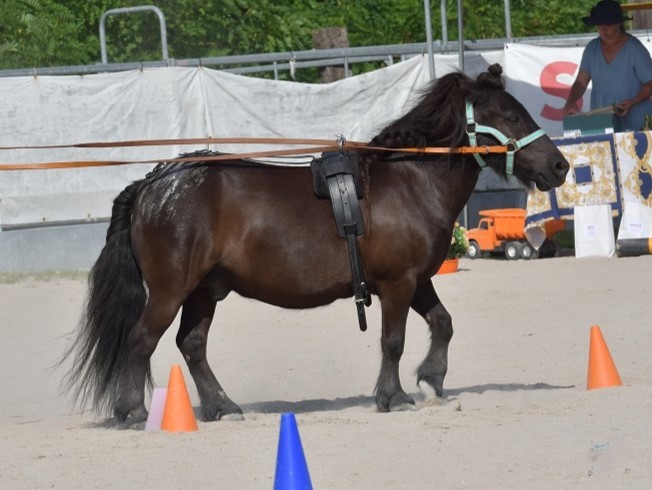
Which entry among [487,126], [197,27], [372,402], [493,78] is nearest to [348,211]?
[487,126]

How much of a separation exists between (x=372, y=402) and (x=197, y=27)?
12.9m

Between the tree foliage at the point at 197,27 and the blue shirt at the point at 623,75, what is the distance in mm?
7457

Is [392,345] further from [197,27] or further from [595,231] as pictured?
[197,27]

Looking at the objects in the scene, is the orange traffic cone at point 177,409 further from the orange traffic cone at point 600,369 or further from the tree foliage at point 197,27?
the tree foliage at point 197,27

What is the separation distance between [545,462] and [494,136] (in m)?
2.35

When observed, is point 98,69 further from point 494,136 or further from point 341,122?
point 494,136

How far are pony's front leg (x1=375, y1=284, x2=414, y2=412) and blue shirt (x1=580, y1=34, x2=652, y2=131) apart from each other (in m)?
6.79

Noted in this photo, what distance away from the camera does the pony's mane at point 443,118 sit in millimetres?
7117

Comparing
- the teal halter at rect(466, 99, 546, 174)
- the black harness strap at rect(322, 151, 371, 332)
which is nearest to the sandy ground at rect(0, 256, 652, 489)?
the black harness strap at rect(322, 151, 371, 332)

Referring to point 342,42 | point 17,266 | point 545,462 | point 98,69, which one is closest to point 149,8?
point 98,69

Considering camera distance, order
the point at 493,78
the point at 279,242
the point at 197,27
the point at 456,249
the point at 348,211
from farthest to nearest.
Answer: the point at 197,27 → the point at 456,249 → the point at 493,78 → the point at 279,242 → the point at 348,211

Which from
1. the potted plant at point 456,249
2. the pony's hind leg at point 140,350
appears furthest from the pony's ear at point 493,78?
the potted plant at point 456,249

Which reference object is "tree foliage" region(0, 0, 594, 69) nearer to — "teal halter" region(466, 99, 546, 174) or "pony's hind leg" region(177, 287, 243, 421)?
"pony's hind leg" region(177, 287, 243, 421)

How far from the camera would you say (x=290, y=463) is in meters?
4.68
